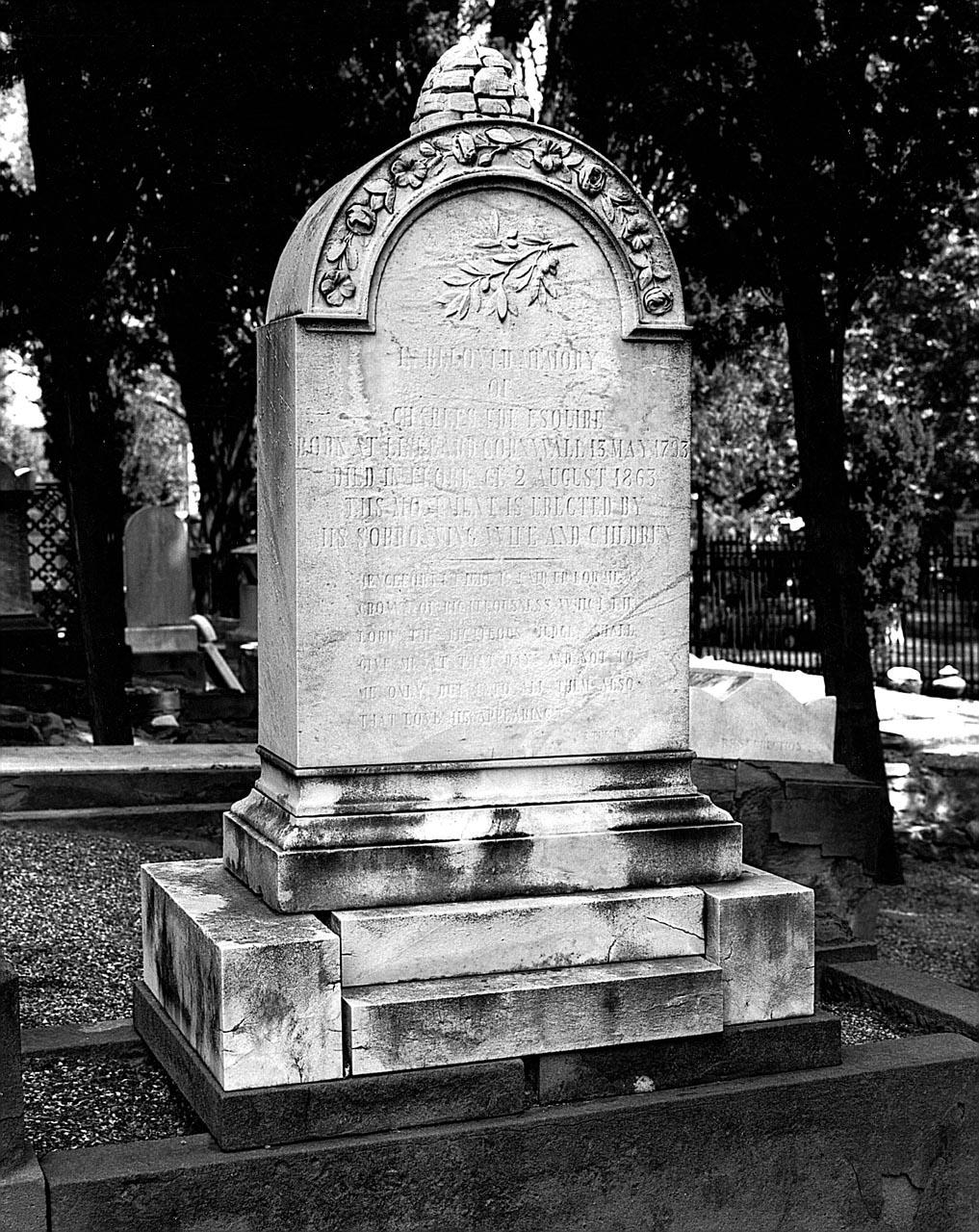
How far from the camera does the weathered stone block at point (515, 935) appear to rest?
4160mm

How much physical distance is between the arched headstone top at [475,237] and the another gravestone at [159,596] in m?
14.4

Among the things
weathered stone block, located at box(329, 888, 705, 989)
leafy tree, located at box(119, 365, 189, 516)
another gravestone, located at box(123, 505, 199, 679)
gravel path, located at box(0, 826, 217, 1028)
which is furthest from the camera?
leafy tree, located at box(119, 365, 189, 516)

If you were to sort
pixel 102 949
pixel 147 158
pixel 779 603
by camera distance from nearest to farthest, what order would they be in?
pixel 102 949 < pixel 147 158 < pixel 779 603

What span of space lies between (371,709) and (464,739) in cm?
29

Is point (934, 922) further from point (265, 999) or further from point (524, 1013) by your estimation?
point (265, 999)

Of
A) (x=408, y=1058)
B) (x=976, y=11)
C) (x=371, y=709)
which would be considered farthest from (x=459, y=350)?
(x=976, y=11)

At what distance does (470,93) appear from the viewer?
455 cm

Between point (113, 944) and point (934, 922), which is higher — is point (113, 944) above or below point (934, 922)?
above

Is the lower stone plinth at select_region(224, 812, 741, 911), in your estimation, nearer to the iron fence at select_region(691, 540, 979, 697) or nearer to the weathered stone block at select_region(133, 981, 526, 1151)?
the weathered stone block at select_region(133, 981, 526, 1151)

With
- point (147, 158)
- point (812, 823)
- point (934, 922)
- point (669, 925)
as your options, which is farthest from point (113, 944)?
point (147, 158)

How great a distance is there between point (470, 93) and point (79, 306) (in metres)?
6.03

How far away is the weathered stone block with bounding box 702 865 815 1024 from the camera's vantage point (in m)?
4.44

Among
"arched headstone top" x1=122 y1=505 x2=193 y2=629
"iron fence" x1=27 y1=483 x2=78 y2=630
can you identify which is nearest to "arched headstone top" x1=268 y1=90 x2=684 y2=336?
"iron fence" x1=27 y1=483 x2=78 y2=630

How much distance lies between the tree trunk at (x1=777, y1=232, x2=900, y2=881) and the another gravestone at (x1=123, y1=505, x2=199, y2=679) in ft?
34.6
